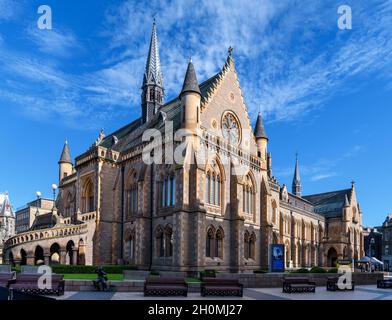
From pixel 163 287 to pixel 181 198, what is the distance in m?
15.8

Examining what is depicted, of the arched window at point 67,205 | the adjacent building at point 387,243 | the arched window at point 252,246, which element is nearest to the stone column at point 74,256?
the arched window at point 67,205

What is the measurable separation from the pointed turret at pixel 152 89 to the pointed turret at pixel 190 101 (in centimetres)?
1456

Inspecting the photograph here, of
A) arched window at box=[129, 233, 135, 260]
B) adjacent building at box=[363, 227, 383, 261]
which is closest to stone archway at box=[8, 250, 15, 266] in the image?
arched window at box=[129, 233, 135, 260]

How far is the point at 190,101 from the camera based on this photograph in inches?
1443

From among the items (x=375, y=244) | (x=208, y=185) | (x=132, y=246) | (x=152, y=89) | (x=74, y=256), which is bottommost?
(x=375, y=244)

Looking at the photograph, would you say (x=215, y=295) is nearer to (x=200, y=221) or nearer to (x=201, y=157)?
(x=200, y=221)

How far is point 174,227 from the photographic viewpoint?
1347 inches

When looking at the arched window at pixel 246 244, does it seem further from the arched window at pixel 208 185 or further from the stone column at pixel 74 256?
the stone column at pixel 74 256

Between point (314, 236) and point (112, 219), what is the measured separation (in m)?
49.0

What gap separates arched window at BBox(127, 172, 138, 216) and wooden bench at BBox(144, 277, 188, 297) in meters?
22.8

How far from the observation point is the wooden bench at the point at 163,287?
1884 cm

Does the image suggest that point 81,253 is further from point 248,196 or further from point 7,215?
point 7,215

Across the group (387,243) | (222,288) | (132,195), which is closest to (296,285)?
(222,288)
